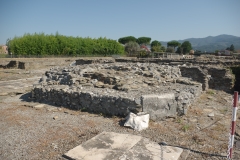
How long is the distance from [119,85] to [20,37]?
29329 mm

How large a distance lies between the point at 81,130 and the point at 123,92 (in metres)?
1.81

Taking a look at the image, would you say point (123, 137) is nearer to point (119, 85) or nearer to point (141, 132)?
point (141, 132)

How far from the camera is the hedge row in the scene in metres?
28.6

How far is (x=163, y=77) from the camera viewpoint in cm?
722

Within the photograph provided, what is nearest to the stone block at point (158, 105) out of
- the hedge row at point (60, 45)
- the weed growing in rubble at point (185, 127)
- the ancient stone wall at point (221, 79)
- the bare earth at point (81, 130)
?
the bare earth at point (81, 130)

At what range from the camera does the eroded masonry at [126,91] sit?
4922 mm

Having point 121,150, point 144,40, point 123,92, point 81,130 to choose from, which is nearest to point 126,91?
point 123,92

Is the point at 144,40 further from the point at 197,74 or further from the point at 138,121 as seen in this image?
the point at 138,121

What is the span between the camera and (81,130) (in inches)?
170

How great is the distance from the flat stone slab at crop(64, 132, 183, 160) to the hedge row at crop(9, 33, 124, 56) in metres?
28.9

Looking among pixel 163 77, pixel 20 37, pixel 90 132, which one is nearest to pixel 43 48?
pixel 20 37

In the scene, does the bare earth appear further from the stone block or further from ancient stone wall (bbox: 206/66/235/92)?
ancient stone wall (bbox: 206/66/235/92)

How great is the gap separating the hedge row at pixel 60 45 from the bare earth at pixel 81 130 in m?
25.6

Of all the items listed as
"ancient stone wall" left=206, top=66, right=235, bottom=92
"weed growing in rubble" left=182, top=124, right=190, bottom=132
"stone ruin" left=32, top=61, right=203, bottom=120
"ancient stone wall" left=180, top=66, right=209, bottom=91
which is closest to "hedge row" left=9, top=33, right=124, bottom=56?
"stone ruin" left=32, top=61, right=203, bottom=120
